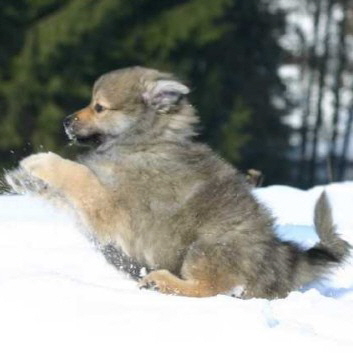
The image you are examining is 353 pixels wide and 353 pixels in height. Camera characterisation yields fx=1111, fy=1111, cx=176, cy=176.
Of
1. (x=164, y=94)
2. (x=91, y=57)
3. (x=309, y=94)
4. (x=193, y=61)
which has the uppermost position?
(x=164, y=94)

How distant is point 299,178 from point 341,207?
78.4 ft

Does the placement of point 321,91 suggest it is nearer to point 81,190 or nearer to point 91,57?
point 91,57

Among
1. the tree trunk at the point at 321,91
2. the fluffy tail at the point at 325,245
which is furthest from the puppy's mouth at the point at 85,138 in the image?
the tree trunk at the point at 321,91

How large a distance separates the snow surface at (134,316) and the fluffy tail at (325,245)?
0.49 feet

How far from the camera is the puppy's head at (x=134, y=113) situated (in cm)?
624

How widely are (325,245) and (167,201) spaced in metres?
0.95

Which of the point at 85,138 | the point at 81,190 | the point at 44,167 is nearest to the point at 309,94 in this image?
the point at 85,138

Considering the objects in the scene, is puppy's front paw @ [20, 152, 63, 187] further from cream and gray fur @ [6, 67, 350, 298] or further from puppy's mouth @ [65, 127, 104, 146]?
puppy's mouth @ [65, 127, 104, 146]

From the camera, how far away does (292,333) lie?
4.46 metres

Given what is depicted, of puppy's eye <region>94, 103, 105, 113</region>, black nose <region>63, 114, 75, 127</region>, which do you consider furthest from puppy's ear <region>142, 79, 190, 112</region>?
black nose <region>63, 114, 75, 127</region>

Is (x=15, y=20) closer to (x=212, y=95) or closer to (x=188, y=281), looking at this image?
(x=212, y=95)

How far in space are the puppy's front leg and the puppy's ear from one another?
597 mm

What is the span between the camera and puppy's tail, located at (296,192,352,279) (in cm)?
601

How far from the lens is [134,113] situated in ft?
20.6
